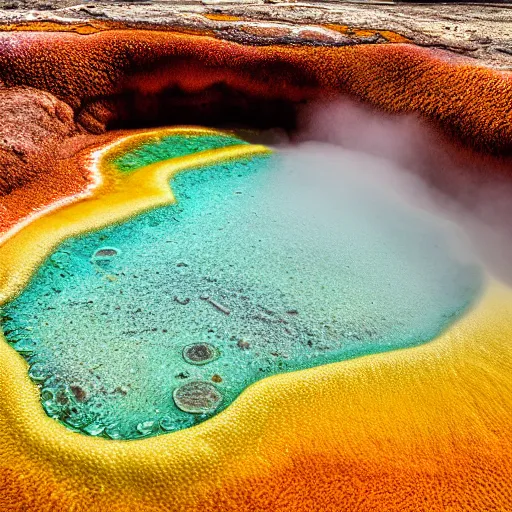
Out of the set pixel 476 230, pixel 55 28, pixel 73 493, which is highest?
pixel 55 28

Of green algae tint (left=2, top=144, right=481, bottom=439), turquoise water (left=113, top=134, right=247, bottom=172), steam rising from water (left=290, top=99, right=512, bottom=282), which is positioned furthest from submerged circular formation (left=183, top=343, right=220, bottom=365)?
turquoise water (left=113, top=134, right=247, bottom=172)

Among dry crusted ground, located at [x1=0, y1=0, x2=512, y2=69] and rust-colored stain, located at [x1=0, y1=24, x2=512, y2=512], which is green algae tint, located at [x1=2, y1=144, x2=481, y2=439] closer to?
rust-colored stain, located at [x1=0, y1=24, x2=512, y2=512]

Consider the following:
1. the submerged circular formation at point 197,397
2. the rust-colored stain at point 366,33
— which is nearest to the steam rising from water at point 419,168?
the rust-colored stain at point 366,33

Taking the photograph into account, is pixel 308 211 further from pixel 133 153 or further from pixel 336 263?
pixel 133 153

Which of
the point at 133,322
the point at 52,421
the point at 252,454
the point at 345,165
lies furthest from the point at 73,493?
the point at 345,165

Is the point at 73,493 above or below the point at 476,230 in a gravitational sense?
above

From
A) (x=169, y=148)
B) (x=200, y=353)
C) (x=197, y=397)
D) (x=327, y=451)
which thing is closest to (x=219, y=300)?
(x=200, y=353)

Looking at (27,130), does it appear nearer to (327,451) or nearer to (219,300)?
(219,300)
